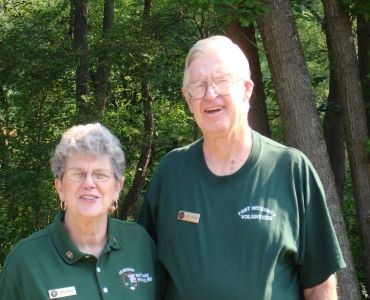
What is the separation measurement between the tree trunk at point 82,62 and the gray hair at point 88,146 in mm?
7843

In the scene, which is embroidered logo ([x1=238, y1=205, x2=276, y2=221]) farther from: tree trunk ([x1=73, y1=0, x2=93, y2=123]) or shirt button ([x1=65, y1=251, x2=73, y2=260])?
tree trunk ([x1=73, y1=0, x2=93, y2=123])

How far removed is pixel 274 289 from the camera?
8.34 feet

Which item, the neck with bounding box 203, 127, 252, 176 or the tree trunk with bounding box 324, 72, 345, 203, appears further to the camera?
the tree trunk with bounding box 324, 72, 345, 203

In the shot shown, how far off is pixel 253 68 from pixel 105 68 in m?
4.57

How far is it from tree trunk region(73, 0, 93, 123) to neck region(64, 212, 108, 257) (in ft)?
25.9

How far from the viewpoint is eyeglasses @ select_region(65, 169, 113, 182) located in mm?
2580

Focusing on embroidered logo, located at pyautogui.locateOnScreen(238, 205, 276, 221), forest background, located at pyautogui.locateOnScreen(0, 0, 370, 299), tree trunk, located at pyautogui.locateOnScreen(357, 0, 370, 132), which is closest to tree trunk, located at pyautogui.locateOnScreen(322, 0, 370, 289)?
forest background, located at pyautogui.locateOnScreen(0, 0, 370, 299)

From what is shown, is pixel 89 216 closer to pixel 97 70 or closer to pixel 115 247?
pixel 115 247

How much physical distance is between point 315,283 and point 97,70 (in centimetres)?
933

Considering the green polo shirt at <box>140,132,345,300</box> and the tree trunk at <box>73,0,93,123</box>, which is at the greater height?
the tree trunk at <box>73,0,93,123</box>

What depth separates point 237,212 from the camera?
2566 millimetres

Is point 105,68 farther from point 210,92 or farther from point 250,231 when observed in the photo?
point 250,231

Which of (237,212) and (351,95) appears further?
(351,95)

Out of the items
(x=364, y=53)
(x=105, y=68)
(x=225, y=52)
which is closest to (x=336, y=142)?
(x=364, y=53)
